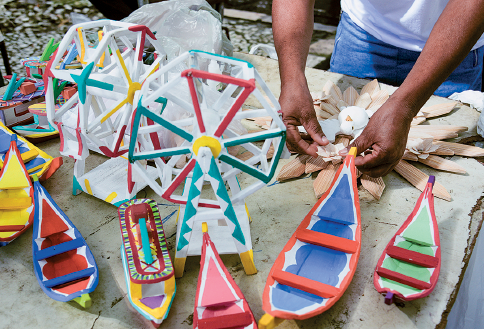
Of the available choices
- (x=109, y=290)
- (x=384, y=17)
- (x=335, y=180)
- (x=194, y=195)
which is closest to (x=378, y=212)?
(x=335, y=180)

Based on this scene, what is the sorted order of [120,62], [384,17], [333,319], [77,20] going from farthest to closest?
[77,20]
[384,17]
[120,62]
[333,319]

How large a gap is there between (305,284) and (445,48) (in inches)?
29.1

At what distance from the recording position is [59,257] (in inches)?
32.0

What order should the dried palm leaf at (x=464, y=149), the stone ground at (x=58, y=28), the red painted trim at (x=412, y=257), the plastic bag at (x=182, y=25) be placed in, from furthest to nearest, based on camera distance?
the stone ground at (x=58, y=28)
the plastic bag at (x=182, y=25)
the dried palm leaf at (x=464, y=149)
the red painted trim at (x=412, y=257)

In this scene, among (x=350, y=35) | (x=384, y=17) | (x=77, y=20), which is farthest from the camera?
(x=77, y=20)

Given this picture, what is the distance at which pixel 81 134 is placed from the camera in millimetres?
890

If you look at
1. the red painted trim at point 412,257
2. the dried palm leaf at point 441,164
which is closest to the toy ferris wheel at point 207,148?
the red painted trim at point 412,257

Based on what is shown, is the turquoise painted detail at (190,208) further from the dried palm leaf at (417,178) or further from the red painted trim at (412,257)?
the dried palm leaf at (417,178)

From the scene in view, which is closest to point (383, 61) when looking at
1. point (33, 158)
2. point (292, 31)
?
point (292, 31)

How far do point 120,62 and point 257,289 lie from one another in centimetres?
62

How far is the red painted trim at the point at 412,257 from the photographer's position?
777 millimetres

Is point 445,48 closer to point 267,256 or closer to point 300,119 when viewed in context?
point 300,119

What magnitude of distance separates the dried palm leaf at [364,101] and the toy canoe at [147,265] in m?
0.86

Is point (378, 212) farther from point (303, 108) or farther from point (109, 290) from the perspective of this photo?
point (109, 290)
